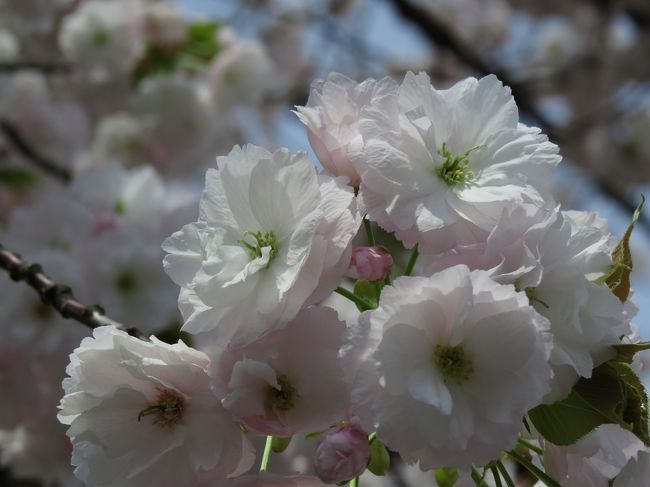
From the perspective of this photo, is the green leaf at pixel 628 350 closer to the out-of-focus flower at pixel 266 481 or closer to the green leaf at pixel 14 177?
the out-of-focus flower at pixel 266 481

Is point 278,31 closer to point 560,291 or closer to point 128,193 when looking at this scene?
point 128,193

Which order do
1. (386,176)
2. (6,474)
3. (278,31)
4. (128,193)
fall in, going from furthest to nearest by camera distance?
(278,31) < (6,474) < (128,193) < (386,176)

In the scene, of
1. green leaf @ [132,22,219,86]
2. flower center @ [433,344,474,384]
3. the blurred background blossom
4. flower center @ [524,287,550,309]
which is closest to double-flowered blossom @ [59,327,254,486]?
flower center @ [433,344,474,384]

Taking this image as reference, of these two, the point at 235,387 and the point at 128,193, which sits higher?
the point at 235,387

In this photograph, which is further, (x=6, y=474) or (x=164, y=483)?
(x=6, y=474)

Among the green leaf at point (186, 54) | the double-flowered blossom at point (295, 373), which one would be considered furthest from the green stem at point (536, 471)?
the green leaf at point (186, 54)

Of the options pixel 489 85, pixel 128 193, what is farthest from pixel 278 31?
pixel 489 85

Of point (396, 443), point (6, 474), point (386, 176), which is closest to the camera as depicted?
point (396, 443)
